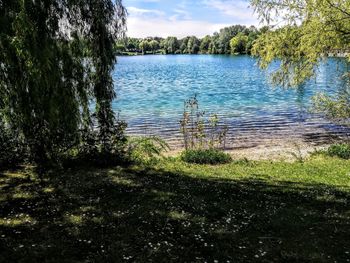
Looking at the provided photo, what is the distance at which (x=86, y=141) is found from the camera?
606 inches

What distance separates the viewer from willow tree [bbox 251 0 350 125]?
16.0m

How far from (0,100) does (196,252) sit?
23.8 ft

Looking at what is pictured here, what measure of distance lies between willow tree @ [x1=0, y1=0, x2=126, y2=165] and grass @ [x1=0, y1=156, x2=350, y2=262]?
6.38ft

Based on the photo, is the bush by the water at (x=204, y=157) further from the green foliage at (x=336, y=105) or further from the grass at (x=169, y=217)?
the green foliage at (x=336, y=105)

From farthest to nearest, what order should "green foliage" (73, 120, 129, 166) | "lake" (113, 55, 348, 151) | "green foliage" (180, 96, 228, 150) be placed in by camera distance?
"lake" (113, 55, 348, 151)
"green foliage" (180, 96, 228, 150)
"green foliage" (73, 120, 129, 166)

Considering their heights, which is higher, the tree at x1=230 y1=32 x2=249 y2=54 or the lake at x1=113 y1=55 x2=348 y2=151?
the tree at x1=230 y1=32 x2=249 y2=54

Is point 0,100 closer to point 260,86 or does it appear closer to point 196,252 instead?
point 196,252

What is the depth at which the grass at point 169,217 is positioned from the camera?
289 inches

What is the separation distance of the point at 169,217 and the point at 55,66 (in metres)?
5.48

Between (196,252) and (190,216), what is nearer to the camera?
(196,252)

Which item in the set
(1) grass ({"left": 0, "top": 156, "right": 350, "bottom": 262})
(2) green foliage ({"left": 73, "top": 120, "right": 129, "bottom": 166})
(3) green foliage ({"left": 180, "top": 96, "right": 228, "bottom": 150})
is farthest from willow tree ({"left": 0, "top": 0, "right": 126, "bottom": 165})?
(3) green foliage ({"left": 180, "top": 96, "right": 228, "bottom": 150})

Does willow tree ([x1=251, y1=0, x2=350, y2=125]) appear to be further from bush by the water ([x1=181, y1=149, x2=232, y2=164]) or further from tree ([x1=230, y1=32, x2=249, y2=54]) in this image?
tree ([x1=230, y1=32, x2=249, y2=54])

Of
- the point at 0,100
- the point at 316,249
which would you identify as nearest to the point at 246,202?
the point at 316,249

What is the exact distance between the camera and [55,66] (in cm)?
1108
